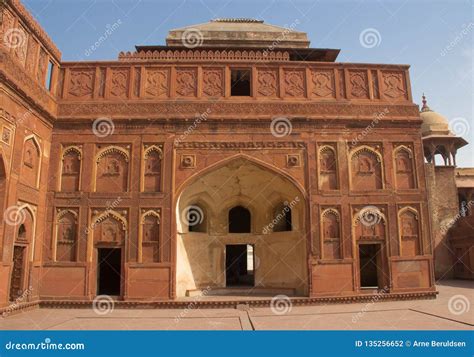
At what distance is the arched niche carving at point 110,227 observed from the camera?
36.8 ft

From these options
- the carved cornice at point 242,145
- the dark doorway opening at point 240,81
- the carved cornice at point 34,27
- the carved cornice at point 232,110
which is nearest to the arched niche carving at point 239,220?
the carved cornice at point 242,145

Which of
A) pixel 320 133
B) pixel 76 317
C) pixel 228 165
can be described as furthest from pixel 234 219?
pixel 76 317

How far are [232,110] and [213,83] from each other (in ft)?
3.91

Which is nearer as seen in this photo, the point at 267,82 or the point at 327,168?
the point at 327,168

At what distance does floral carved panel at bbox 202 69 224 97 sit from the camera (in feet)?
40.7

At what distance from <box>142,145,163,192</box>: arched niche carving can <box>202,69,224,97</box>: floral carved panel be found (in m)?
2.45

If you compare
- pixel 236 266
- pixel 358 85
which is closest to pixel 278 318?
pixel 236 266

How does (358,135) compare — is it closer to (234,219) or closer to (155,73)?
(234,219)

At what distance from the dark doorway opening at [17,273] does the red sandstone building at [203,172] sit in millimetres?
26

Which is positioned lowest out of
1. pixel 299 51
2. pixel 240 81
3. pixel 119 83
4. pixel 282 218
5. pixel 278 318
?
pixel 278 318

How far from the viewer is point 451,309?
9523 mm

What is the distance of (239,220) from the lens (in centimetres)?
1470

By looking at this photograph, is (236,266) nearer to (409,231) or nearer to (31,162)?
(409,231)

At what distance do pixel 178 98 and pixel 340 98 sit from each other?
528 cm
